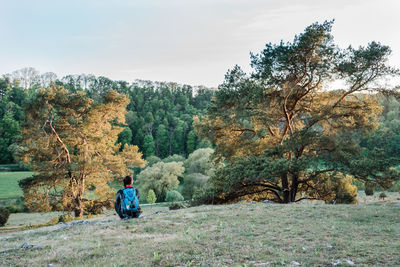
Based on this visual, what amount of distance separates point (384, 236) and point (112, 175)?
20.4m

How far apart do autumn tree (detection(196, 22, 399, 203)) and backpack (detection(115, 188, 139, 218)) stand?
7.61 meters

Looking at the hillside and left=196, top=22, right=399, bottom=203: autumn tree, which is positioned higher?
left=196, top=22, right=399, bottom=203: autumn tree

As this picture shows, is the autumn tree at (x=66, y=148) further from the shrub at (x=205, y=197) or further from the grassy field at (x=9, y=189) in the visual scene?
the grassy field at (x=9, y=189)

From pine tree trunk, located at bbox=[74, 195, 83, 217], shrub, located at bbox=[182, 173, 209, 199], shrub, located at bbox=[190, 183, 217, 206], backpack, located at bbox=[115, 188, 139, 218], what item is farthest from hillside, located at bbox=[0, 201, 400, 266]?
shrub, located at bbox=[182, 173, 209, 199]

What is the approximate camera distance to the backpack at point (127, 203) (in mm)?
9172

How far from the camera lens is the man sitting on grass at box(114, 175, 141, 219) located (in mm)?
9148

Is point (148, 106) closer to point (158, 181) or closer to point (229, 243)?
point (158, 181)

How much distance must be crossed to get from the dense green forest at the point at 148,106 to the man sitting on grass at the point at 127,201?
206ft

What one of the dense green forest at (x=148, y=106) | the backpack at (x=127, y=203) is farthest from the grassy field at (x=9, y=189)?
the backpack at (x=127, y=203)

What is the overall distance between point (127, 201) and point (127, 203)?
97 mm

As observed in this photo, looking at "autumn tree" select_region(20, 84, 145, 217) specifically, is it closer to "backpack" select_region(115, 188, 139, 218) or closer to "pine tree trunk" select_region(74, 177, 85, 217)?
→ "pine tree trunk" select_region(74, 177, 85, 217)

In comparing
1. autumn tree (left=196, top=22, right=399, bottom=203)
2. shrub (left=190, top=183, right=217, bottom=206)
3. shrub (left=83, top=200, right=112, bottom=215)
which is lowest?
shrub (left=83, top=200, right=112, bottom=215)

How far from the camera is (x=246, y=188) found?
18125mm

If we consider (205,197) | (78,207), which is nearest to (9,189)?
(78,207)
